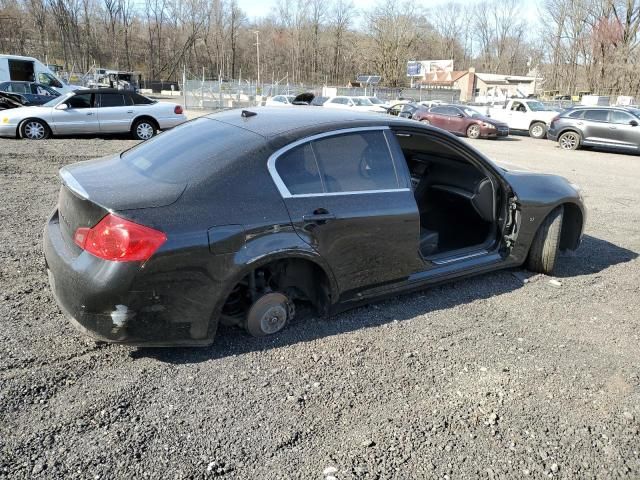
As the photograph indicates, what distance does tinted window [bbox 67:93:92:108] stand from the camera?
13375mm

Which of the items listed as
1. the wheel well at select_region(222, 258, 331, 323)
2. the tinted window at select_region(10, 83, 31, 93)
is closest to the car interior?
the wheel well at select_region(222, 258, 331, 323)

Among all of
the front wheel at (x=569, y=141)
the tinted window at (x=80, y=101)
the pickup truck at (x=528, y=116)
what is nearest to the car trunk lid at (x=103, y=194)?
the tinted window at (x=80, y=101)

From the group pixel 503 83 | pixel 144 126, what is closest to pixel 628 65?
pixel 503 83

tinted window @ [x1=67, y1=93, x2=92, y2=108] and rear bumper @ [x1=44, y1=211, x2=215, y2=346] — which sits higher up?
tinted window @ [x1=67, y1=93, x2=92, y2=108]

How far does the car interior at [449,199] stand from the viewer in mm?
4473

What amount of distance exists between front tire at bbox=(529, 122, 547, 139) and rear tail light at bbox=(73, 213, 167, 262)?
22.5m

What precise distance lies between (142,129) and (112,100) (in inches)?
41.8

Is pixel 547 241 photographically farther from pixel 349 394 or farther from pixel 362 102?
pixel 362 102

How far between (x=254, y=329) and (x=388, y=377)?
93cm

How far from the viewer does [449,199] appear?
16.2 feet

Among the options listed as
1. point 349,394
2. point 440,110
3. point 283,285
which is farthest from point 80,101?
point 440,110

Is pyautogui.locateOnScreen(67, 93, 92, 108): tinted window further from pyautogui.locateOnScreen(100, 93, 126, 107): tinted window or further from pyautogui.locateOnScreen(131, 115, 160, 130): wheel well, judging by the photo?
pyautogui.locateOnScreen(131, 115, 160, 130): wheel well

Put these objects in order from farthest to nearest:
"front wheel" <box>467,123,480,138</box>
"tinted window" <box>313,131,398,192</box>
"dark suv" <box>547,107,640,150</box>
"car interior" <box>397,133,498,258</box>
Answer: "front wheel" <box>467,123,480,138</box>, "dark suv" <box>547,107,640,150</box>, "car interior" <box>397,133,498,258</box>, "tinted window" <box>313,131,398,192</box>

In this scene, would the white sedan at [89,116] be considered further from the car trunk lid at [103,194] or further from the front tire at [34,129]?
the car trunk lid at [103,194]
